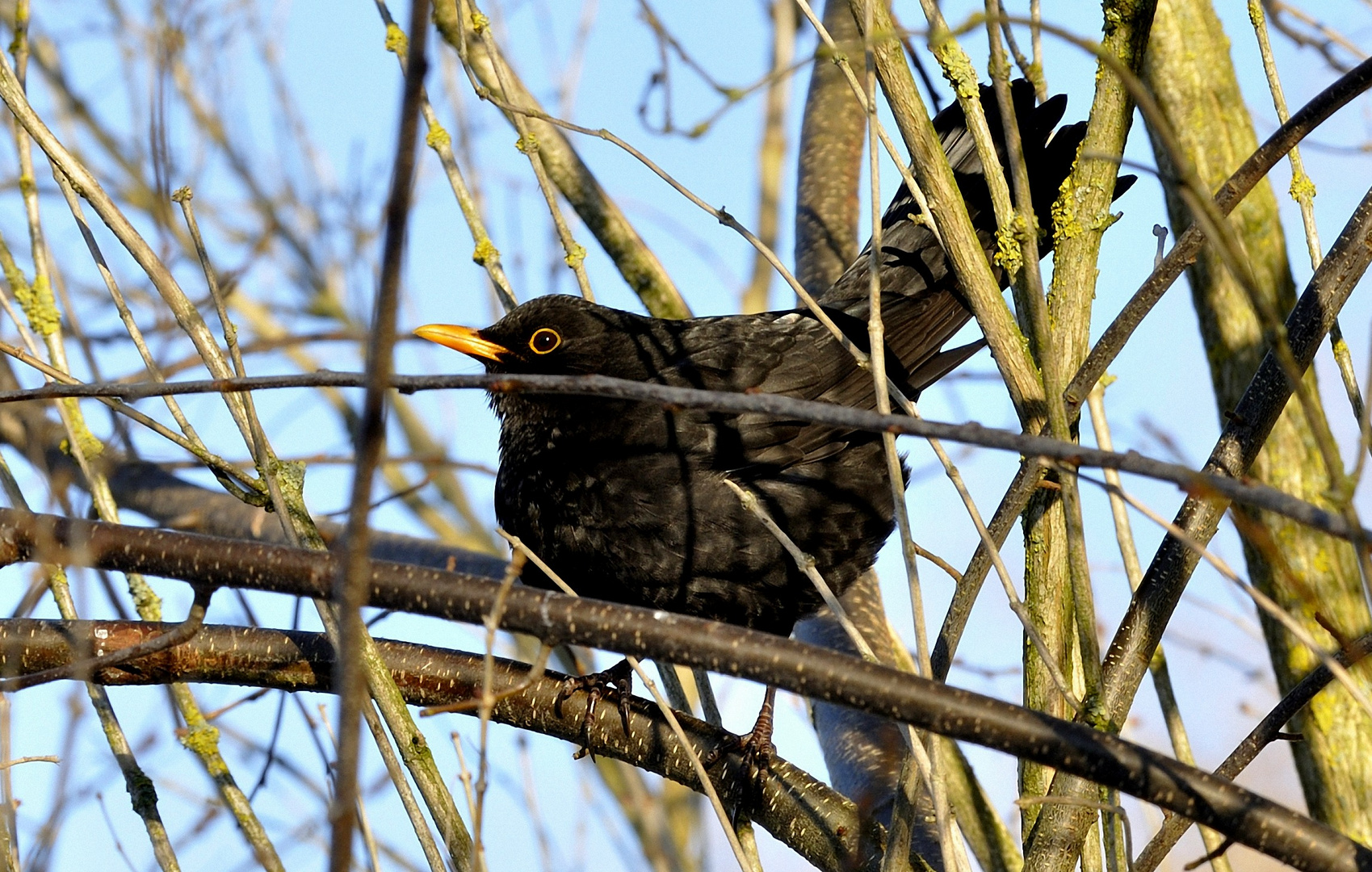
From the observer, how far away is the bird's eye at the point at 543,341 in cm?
401

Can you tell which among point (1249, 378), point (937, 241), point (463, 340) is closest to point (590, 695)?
point (463, 340)

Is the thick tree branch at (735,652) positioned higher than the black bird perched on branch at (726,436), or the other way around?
the black bird perched on branch at (726,436)

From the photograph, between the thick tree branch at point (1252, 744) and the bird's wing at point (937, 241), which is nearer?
the thick tree branch at point (1252, 744)

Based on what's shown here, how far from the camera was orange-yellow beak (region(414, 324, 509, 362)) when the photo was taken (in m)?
3.85

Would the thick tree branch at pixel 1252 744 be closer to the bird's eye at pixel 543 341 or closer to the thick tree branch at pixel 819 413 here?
the thick tree branch at pixel 819 413

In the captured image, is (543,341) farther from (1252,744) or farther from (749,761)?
(1252,744)

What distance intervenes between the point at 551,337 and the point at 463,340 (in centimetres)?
31

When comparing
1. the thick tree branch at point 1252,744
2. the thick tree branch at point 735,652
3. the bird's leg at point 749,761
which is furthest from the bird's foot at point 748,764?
the thick tree branch at point 735,652

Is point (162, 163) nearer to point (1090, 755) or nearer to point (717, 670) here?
point (717, 670)

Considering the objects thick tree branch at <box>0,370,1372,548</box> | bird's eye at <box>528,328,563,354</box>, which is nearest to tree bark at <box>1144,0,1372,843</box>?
bird's eye at <box>528,328,563,354</box>

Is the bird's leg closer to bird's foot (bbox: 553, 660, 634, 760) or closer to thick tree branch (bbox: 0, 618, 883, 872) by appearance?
thick tree branch (bbox: 0, 618, 883, 872)

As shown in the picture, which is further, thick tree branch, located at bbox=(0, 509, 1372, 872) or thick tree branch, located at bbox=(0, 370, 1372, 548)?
thick tree branch, located at bbox=(0, 509, 1372, 872)

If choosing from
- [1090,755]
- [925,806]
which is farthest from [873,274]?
[925,806]

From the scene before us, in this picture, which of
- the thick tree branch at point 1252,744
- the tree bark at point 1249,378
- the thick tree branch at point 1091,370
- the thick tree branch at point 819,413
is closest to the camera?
the thick tree branch at point 819,413
